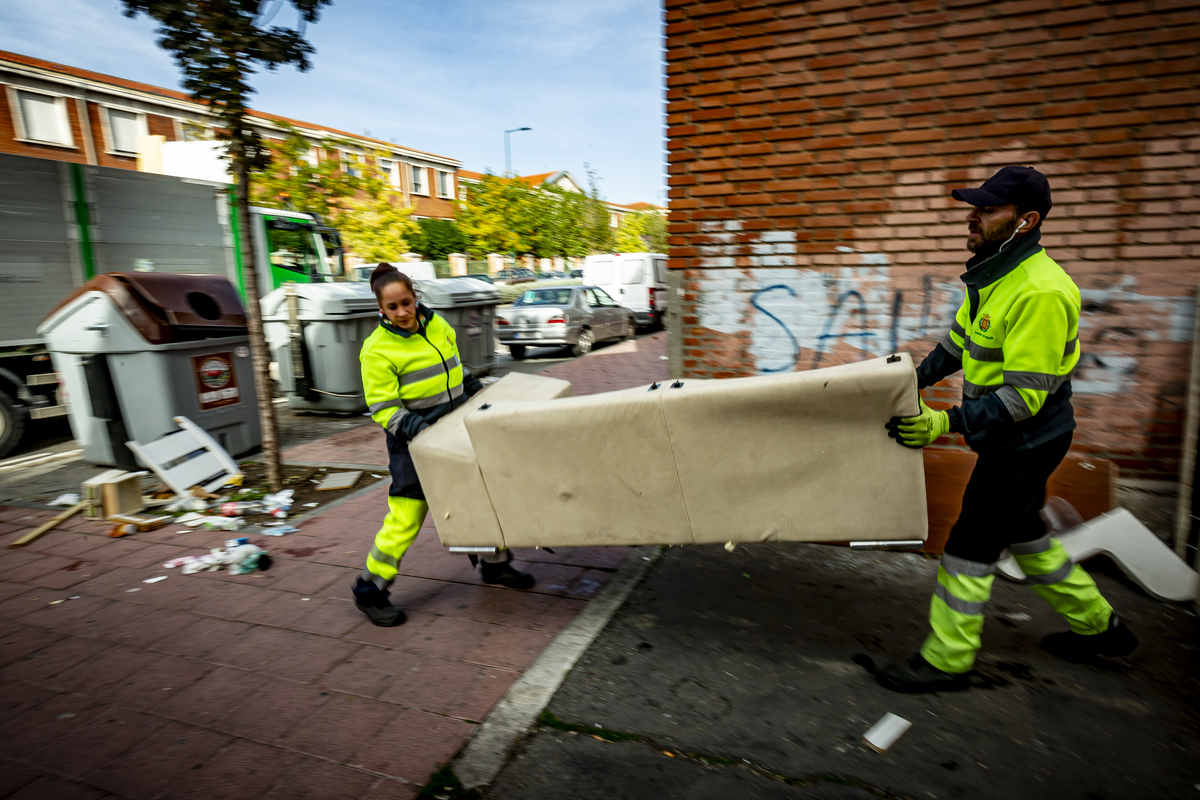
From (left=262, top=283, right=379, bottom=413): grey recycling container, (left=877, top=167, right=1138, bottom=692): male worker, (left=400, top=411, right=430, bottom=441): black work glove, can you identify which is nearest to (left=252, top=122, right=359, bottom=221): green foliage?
(left=262, top=283, right=379, bottom=413): grey recycling container

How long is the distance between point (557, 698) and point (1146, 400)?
384 centimetres

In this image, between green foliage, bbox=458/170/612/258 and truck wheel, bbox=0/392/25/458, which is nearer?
truck wheel, bbox=0/392/25/458

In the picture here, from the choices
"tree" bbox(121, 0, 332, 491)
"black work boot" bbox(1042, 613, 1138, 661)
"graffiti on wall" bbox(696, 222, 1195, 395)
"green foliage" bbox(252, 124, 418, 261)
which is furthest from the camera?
"green foliage" bbox(252, 124, 418, 261)

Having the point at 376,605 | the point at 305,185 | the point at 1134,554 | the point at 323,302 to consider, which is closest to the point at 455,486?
the point at 376,605

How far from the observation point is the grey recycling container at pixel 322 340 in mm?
8375

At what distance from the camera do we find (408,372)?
127 inches

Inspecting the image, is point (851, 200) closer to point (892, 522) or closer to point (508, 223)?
point (892, 522)

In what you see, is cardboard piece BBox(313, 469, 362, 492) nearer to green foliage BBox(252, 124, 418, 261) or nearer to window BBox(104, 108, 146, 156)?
green foliage BBox(252, 124, 418, 261)

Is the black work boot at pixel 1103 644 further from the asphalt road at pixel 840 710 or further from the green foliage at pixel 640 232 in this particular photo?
the green foliage at pixel 640 232

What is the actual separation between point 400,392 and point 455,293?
25.7ft

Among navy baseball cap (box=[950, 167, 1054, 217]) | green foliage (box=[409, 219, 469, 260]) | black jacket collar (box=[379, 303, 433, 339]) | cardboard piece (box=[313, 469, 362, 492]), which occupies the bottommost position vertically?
cardboard piece (box=[313, 469, 362, 492])

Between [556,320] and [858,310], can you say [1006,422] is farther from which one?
[556,320]

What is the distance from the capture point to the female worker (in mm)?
3121

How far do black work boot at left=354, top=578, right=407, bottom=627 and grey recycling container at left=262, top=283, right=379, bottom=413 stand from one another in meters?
5.60
